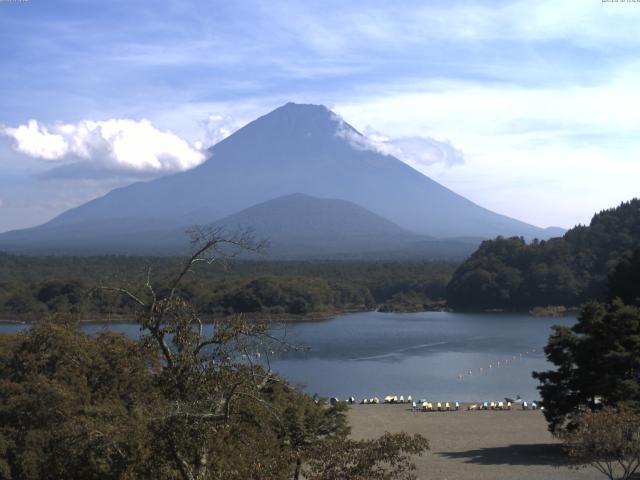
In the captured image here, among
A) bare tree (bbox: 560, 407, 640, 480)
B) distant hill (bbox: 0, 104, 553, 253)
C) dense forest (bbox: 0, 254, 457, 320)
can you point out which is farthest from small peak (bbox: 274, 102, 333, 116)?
bare tree (bbox: 560, 407, 640, 480)

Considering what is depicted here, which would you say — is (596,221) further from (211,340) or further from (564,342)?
(211,340)

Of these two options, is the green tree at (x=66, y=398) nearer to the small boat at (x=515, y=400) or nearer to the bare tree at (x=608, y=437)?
the bare tree at (x=608, y=437)

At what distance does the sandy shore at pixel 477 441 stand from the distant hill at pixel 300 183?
413 feet

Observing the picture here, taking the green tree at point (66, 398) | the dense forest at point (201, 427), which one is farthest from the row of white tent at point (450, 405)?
the dense forest at point (201, 427)

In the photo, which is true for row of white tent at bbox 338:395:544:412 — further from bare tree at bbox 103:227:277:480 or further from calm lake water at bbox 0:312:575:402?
bare tree at bbox 103:227:277:480

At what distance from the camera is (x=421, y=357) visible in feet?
87.8

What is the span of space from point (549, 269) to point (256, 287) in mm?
15897

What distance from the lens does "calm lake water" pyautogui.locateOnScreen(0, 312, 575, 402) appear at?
21.2 meters

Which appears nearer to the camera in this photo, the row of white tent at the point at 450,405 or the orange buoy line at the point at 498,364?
the row of white tent at the point at 450,405

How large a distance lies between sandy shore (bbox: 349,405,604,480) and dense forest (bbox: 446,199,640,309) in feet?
86.8

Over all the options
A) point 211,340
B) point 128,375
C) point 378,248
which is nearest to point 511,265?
point 128,375

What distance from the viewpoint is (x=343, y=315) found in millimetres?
42438

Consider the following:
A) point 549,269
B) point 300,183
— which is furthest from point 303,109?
point 549,269

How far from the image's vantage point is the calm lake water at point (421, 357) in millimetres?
21156
